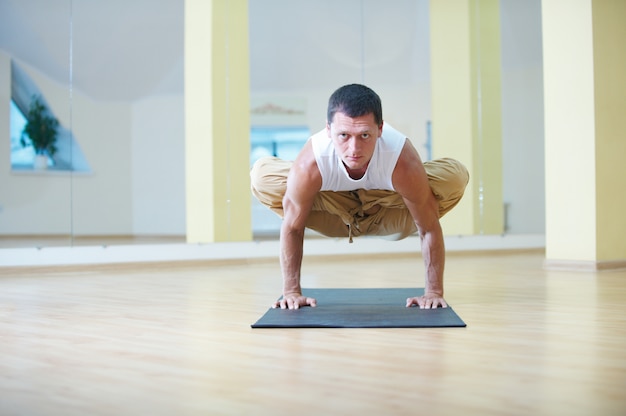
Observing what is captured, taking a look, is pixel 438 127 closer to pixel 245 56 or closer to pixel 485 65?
pixel 485 65

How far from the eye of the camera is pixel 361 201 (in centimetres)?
298

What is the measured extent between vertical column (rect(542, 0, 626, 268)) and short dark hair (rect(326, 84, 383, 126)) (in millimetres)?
2381

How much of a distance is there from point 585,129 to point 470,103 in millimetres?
1955

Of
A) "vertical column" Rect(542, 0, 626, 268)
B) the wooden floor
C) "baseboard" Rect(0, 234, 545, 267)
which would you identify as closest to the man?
the wooden floor

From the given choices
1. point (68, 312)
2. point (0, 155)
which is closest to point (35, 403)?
point (68, 312)

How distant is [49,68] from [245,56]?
1484 mm

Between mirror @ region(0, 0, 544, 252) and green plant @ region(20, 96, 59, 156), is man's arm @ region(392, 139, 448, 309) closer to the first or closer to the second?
mirror @ region(0, 0, 544, 252)

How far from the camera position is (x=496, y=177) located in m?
6.26

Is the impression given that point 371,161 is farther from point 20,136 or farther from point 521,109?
point 521,109

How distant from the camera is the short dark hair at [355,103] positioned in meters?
2.36

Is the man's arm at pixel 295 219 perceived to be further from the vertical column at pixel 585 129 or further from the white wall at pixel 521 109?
the white wall at pixel 521 109

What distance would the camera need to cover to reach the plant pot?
4.79m

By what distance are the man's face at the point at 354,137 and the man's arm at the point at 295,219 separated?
193 millimetres

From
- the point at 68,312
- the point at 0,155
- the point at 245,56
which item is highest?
the point at 245,56
